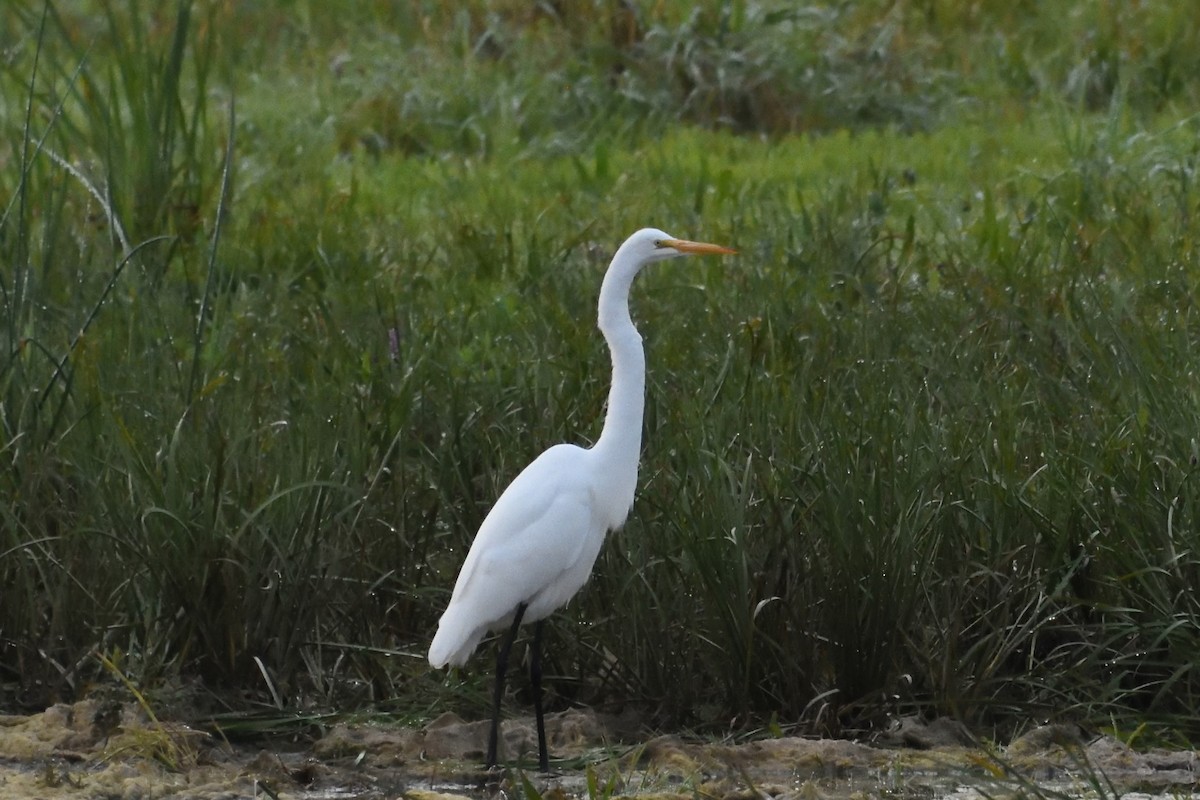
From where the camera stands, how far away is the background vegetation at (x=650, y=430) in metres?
3.62

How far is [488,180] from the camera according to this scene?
7824mm

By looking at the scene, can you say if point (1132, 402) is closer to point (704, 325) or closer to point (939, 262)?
point (704, 325)

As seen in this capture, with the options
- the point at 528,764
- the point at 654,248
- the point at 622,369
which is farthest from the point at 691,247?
the point at 528,764

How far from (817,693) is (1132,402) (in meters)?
0.95

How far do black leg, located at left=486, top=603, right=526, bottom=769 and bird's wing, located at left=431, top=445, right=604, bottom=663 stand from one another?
0.08 ft

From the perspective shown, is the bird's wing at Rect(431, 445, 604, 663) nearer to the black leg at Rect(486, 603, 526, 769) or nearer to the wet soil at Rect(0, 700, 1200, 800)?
the black leg at Rect(486, 603, 526, 769)

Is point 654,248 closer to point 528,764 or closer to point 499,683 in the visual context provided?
point 499,683

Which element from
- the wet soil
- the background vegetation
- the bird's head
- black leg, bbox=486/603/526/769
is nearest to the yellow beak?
the bird's head

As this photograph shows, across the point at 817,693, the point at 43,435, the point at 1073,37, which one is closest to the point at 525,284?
the point at 43,435

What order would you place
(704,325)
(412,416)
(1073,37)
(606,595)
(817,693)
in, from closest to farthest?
1. (817,693)
2. (606,595)
3. (412,416)
4. (704,325)
5. (1073,37)

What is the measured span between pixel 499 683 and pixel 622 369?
1.94 feet

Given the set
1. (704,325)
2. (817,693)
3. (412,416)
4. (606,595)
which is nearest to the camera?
(817,693)

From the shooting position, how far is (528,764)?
3537mm

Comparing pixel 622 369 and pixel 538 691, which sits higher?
pixel 622 369
